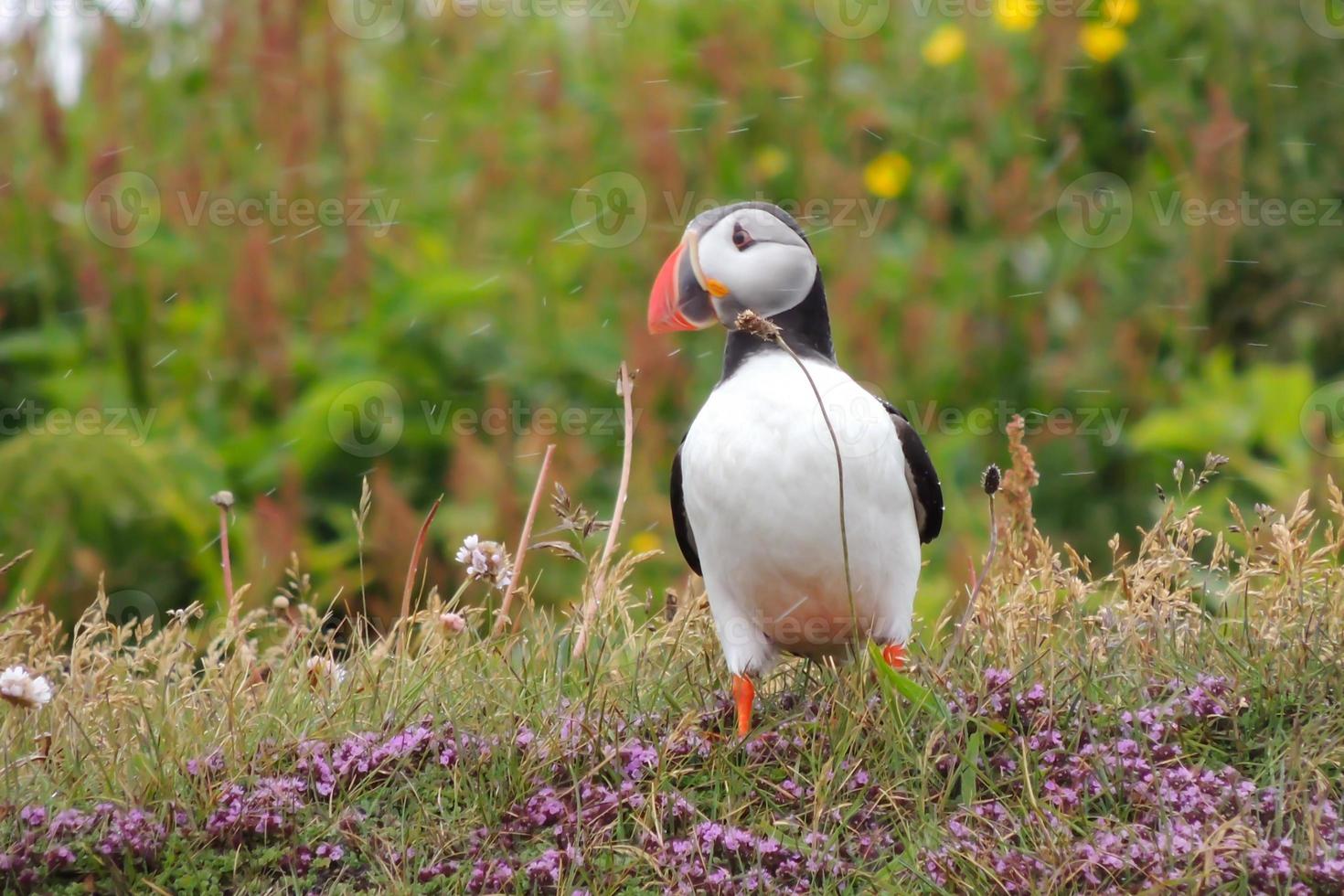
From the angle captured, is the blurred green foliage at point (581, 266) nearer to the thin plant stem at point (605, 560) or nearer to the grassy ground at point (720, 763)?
the thin plant stem at point (605, 560)

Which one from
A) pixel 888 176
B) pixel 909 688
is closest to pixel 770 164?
pixel 888 176

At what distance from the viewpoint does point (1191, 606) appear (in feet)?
10.2

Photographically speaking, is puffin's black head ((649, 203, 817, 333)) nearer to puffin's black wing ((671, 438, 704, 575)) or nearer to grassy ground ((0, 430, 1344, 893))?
puffin's black wing ((671, 438, 704, 575))

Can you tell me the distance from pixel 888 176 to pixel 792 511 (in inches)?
170

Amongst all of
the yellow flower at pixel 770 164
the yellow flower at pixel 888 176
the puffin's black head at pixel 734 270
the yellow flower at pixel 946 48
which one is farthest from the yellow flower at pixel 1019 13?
the puffin's black head at pixel 734 270

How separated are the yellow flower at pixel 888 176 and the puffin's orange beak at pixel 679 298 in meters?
3.86

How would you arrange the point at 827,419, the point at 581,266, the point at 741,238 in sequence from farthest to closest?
1. the point at 581,266
2. the point at 741,238
3. the point at 827,419

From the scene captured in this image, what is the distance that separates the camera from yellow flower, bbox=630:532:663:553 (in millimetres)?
5465

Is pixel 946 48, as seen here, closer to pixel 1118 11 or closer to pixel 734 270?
pixel 1118 11

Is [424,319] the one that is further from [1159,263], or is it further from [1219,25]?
[1219,25]

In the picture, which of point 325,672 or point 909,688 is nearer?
point 909,688

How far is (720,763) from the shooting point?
9.22 ft

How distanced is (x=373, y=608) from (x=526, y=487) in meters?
0.79

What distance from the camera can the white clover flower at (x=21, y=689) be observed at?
8.87ft
